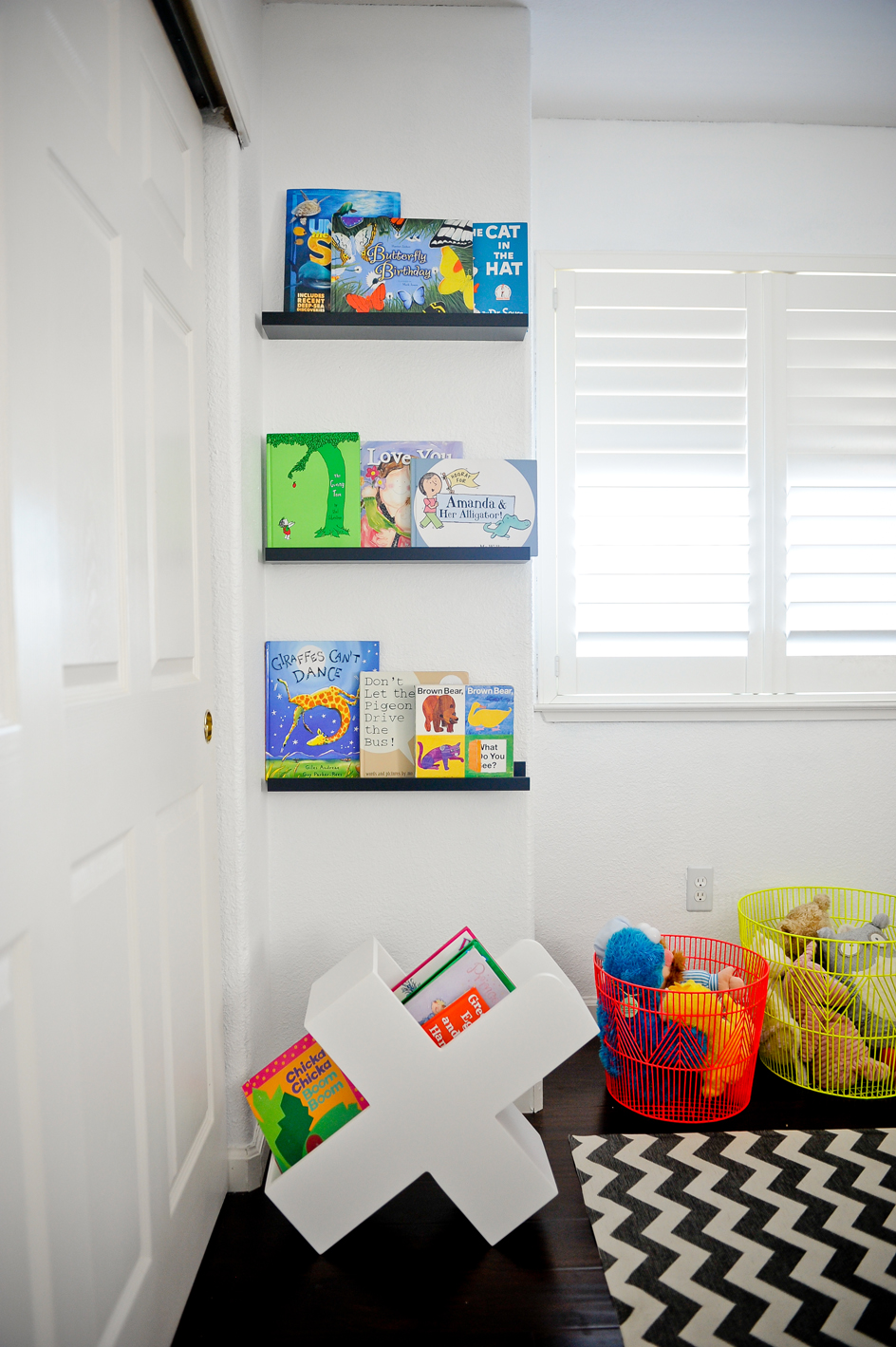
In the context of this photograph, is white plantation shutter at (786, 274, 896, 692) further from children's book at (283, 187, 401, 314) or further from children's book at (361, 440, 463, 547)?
children's book at (283, 187, 401, 314)

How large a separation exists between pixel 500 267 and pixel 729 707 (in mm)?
1309

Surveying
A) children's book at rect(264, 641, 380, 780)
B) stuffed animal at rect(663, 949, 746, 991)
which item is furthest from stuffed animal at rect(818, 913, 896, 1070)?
children's book at rect(264, 641, 380, 780)

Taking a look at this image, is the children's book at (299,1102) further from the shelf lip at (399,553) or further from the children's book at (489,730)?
the shelf lip at (399,553)

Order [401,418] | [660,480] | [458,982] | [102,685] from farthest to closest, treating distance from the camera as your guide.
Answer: [660,480]
[401,418]
[458,982]
[102,685]

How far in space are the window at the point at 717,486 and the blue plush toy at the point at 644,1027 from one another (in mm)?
687

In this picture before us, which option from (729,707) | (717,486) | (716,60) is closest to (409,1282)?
(729,707)

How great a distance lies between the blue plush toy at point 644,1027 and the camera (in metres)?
1.69

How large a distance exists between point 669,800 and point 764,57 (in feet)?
6.27

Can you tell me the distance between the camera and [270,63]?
164cm

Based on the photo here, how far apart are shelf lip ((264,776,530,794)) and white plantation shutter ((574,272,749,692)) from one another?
0.68 m

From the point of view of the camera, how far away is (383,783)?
5.23 ft

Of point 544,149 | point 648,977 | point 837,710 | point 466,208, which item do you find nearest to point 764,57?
point 544,149

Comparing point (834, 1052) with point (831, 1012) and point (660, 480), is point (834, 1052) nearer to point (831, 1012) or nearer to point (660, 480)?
point (831, 1012)

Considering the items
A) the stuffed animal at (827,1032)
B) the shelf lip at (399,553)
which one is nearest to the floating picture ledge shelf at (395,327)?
the shelf lip at (399,553)
